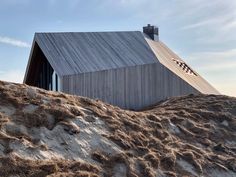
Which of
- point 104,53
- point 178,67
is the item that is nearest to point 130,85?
point 104,53

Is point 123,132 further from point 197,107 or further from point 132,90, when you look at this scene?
point 132,90

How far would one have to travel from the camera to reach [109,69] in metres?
22.4

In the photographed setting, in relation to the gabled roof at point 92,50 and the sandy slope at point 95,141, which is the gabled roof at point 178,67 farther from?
the sandy slope at point 95,141

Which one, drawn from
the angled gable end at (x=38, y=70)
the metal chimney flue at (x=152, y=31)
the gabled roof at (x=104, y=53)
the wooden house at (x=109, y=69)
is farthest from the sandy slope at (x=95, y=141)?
the metal chimney flue at (x=152, y=31)

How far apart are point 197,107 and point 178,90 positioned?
899 centimetres

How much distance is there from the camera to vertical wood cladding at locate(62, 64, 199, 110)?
21.0 m

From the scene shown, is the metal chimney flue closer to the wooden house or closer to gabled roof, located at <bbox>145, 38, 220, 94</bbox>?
gabled roof, located at <bbox>145, 38, 220, 94</bbox>

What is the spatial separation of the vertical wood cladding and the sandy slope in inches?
308

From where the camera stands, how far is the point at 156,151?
A: 35.5ft

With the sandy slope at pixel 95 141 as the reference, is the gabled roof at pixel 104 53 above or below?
above

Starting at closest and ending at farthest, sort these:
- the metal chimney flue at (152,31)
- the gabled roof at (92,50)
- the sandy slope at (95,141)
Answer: the sandy slope at (95,141)
the gabled roof at (92,50)
the metal chimney flue at (152,31)

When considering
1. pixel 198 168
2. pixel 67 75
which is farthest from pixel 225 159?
pixel 67 75

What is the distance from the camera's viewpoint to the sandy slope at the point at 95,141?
8258 mm

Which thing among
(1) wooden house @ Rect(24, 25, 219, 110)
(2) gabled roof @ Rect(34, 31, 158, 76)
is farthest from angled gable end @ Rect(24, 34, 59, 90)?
(2) gabled roof @ Rect(34, 31, 158, 76)
